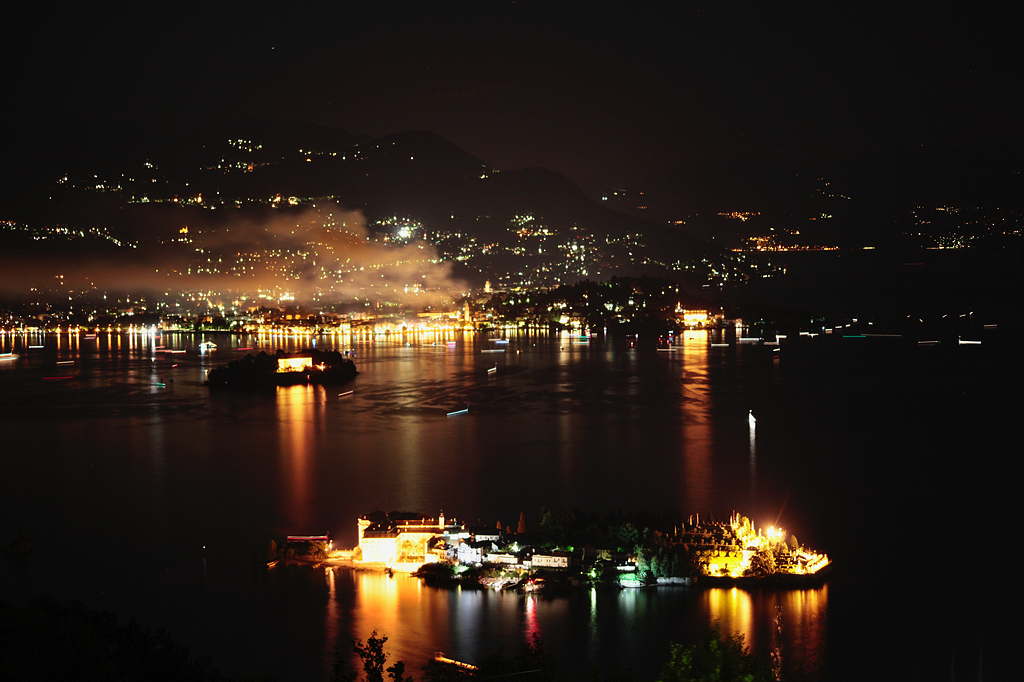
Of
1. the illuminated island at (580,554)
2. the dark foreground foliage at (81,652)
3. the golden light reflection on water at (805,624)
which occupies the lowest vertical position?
the golden light reflection on water at (805,624)

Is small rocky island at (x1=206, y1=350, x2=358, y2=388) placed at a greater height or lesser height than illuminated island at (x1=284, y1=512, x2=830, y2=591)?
greater

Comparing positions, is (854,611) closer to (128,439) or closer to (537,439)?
(537,439)

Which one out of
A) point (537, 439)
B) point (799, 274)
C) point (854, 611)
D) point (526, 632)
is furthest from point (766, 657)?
point (799, 274)

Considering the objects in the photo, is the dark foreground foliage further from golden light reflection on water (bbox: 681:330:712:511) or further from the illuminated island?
golden light reflection on water (bbox: 681:330:712:511)

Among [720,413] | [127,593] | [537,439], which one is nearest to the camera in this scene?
[127,593]

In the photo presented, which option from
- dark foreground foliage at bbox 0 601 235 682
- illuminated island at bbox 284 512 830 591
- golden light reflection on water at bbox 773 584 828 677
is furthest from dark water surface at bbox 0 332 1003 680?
dark foreground foliage at bbox 0 601 235 682

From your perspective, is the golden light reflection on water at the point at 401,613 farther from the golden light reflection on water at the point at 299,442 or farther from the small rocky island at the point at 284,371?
the small rocky island at the point at 284,371

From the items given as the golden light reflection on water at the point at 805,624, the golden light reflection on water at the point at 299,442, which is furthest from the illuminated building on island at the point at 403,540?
the golden light reflection on water at the point at 805,624
